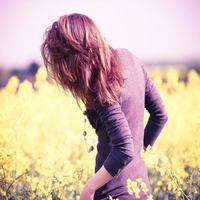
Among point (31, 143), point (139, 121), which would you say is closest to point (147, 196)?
point (139, 121)

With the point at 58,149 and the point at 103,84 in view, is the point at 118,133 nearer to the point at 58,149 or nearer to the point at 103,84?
the point at 103,84

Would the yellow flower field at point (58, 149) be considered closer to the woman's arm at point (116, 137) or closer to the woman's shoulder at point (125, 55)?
the woman's arm at point (116, 137)

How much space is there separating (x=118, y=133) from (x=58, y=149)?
1.68 meters

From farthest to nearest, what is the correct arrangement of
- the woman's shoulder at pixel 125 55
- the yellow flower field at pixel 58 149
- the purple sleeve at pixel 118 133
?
1. the yellow flower field at pixel 58 149
2. the woman's shoulder at pixel 125 55
3. the purple sleeve at pixel 118 133

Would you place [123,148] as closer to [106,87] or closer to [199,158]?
[106,87]

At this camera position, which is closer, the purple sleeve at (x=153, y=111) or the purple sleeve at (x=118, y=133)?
the purple sleeve at (x=118, y=133)

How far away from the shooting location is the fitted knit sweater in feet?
3.01

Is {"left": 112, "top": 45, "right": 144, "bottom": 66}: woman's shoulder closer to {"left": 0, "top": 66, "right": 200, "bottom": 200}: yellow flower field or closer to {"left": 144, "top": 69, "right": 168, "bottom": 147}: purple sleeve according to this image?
{"left": 144, "top": 69, "right": 168, "bottom": 147}: purple sleeve

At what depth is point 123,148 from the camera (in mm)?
920

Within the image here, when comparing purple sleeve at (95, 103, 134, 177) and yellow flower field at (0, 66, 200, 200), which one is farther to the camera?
yellow flower field at (0, 66, 200, 200)

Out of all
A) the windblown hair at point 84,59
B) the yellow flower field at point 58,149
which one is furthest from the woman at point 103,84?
the yellow flower field at point 58,149

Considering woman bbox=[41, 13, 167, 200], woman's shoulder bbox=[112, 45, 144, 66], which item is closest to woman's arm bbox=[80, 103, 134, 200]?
woman bbox=[41, 13, 167, 200]

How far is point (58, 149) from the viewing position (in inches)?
98.2

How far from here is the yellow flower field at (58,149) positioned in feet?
5.87
